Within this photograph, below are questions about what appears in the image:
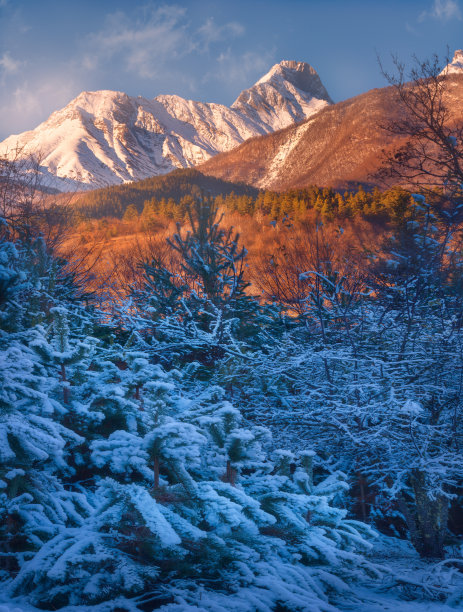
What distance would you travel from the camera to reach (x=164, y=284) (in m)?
6.55

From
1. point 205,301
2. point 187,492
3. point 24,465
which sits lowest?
point 187,492

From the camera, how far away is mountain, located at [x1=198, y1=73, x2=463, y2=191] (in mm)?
69875

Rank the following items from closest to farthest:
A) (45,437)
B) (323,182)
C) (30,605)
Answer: (30,605), (45,437), (323,182)

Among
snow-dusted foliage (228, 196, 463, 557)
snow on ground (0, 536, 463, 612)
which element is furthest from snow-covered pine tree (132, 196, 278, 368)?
snow on ground (0, 536, 463, 612)

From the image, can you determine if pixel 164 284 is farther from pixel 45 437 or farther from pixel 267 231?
pixel 267 231

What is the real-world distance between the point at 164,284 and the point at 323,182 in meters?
66.5

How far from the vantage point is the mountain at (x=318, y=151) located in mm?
69875

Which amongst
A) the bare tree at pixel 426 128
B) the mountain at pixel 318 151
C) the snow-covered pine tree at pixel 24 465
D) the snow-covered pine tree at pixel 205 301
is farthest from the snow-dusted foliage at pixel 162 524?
the mountain at pixel 318 151

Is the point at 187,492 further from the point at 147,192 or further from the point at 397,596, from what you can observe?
the point at 147,192

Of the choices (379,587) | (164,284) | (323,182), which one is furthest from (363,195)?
(323,182)

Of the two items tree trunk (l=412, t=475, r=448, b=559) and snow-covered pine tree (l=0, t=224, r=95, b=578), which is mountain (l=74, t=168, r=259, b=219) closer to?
tree trunk (l=412, t=475, r=448, b=559)

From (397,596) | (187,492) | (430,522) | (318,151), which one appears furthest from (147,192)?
(397,596)

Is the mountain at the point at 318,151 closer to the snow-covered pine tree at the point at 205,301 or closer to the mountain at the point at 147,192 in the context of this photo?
the mountain at the point at 147,192

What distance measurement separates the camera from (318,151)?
82688 millimetres
